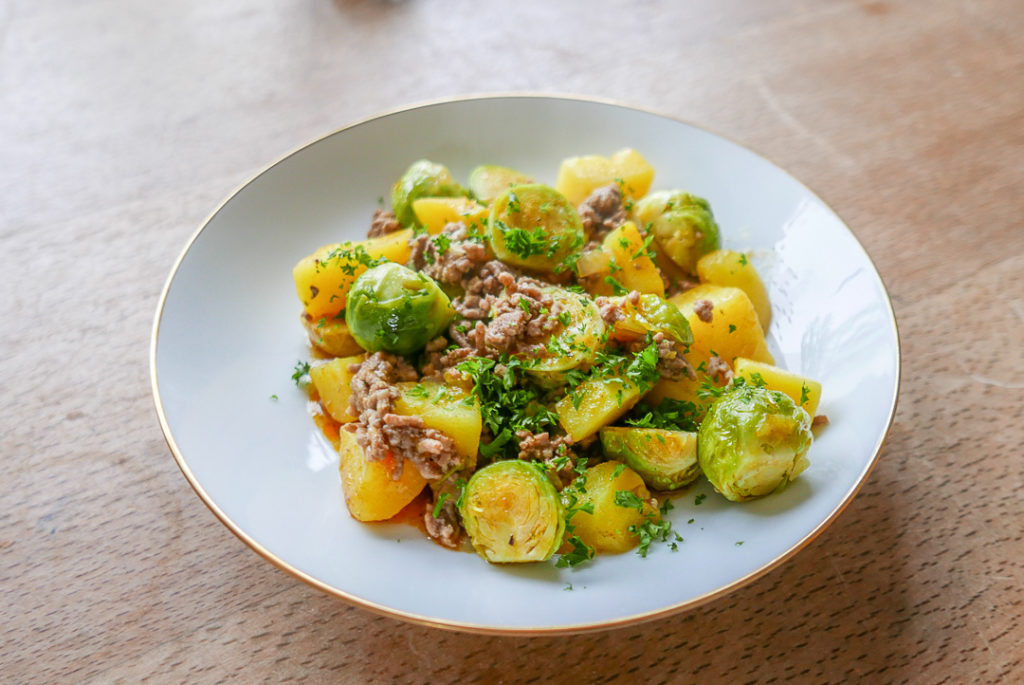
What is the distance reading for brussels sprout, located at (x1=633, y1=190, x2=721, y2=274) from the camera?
351 cm

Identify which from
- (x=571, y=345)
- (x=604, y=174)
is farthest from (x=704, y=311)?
(x=604, y=174)

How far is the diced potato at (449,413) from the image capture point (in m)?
2.84

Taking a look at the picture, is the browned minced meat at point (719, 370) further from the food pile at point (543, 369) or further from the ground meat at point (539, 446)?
the ground meat at point (539, 446)

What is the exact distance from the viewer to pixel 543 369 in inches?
116

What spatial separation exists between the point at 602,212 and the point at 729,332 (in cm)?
83

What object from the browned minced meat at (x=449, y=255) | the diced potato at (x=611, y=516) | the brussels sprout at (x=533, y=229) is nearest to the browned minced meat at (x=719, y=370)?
the diced potato at (x=611, y=516)

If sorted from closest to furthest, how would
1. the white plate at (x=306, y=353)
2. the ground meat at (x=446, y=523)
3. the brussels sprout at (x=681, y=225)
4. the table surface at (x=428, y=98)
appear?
the white plate at (x=306, y=353), the table surface at (x=428, y=98), the ground meat at (x=446, y=523), the brussels sprout at (x=681, y=225)

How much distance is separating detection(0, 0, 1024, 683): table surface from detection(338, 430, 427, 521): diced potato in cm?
35

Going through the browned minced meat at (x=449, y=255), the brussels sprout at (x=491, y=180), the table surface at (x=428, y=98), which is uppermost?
the brussels sprout at (x=491, y=180)

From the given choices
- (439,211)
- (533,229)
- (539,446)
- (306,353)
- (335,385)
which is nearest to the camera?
(539,446)

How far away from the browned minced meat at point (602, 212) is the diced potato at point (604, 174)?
120 millimetres

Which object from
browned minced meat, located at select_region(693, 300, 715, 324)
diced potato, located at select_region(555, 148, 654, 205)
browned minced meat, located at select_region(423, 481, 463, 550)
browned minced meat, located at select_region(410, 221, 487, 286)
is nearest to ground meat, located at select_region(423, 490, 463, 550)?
browned minced meat, located at select_region(423, 481, 463, 550)

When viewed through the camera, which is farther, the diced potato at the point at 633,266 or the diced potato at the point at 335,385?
the diced potato at the point at 633,266

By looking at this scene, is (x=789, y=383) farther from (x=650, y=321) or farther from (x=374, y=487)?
(x=374, y=487)
